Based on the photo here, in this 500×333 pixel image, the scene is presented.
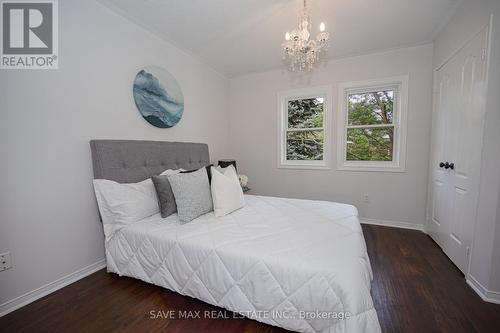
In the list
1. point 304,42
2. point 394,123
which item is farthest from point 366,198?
point 304,42

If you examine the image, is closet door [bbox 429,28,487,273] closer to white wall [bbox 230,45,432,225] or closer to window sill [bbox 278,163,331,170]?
white wall [bbox 230,45,432,225]

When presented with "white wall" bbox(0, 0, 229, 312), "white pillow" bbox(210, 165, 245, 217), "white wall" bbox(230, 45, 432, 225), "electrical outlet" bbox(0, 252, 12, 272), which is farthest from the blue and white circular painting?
"electrical outlet" bbox(0, 252, 12, 272)

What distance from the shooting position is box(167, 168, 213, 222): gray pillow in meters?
1.74

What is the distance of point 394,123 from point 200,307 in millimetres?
3279

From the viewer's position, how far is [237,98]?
12.5ft

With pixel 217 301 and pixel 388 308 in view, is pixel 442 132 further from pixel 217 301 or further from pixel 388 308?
pixel 217 301

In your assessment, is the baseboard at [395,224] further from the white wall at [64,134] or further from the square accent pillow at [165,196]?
the white wall at [64,134]

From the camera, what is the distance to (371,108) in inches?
119

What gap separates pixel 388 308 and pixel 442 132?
2.03 meters

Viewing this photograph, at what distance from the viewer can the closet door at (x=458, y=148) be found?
168cm

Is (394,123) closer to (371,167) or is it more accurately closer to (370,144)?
(370,144)

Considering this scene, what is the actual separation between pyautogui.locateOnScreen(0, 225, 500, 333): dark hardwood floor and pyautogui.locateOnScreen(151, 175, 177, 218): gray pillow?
0.61 meters

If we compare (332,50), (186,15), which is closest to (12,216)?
(186,15)

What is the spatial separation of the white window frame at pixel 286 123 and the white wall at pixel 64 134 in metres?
2.12
